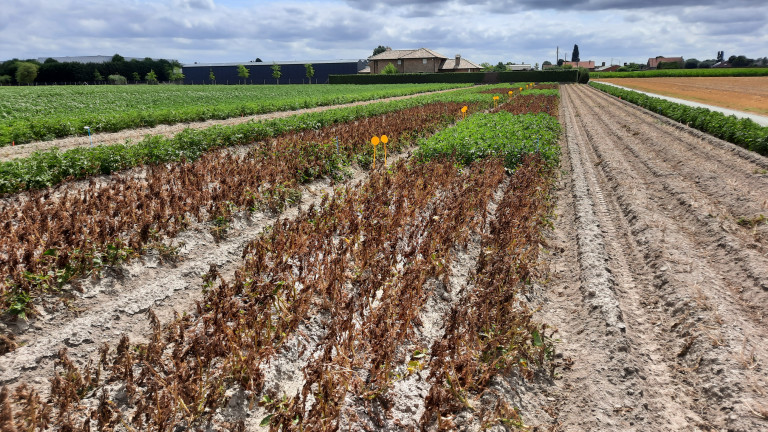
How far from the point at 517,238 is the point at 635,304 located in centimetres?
182

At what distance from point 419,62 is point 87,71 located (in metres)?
64.8

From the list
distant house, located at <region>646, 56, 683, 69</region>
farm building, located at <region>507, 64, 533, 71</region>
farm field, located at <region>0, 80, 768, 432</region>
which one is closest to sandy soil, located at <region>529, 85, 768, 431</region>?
farm field, located at <region>0, 80, 768, 432</region>

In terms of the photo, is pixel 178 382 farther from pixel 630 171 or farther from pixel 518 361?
pixel 630 171

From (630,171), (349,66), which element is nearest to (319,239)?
(630,171)

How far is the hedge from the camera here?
2926 inches

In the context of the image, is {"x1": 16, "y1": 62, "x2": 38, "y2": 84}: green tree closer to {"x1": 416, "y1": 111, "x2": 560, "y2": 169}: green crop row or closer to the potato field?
the potato field

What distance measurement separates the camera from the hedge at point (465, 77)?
7431cm

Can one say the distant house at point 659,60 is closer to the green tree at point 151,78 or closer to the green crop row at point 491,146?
the green tree at point 151,78

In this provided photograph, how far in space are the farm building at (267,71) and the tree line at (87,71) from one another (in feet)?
14.7

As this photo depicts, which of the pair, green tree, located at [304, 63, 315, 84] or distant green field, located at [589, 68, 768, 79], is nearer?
distant green field, located at [589, 68, 768, 79]

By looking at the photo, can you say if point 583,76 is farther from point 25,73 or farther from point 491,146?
point 25,73

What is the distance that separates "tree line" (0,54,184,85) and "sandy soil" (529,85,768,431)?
94.1 metres

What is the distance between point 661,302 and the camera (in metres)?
5.69

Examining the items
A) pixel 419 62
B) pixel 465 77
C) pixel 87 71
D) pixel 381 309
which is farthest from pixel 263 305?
pixel 87 71
